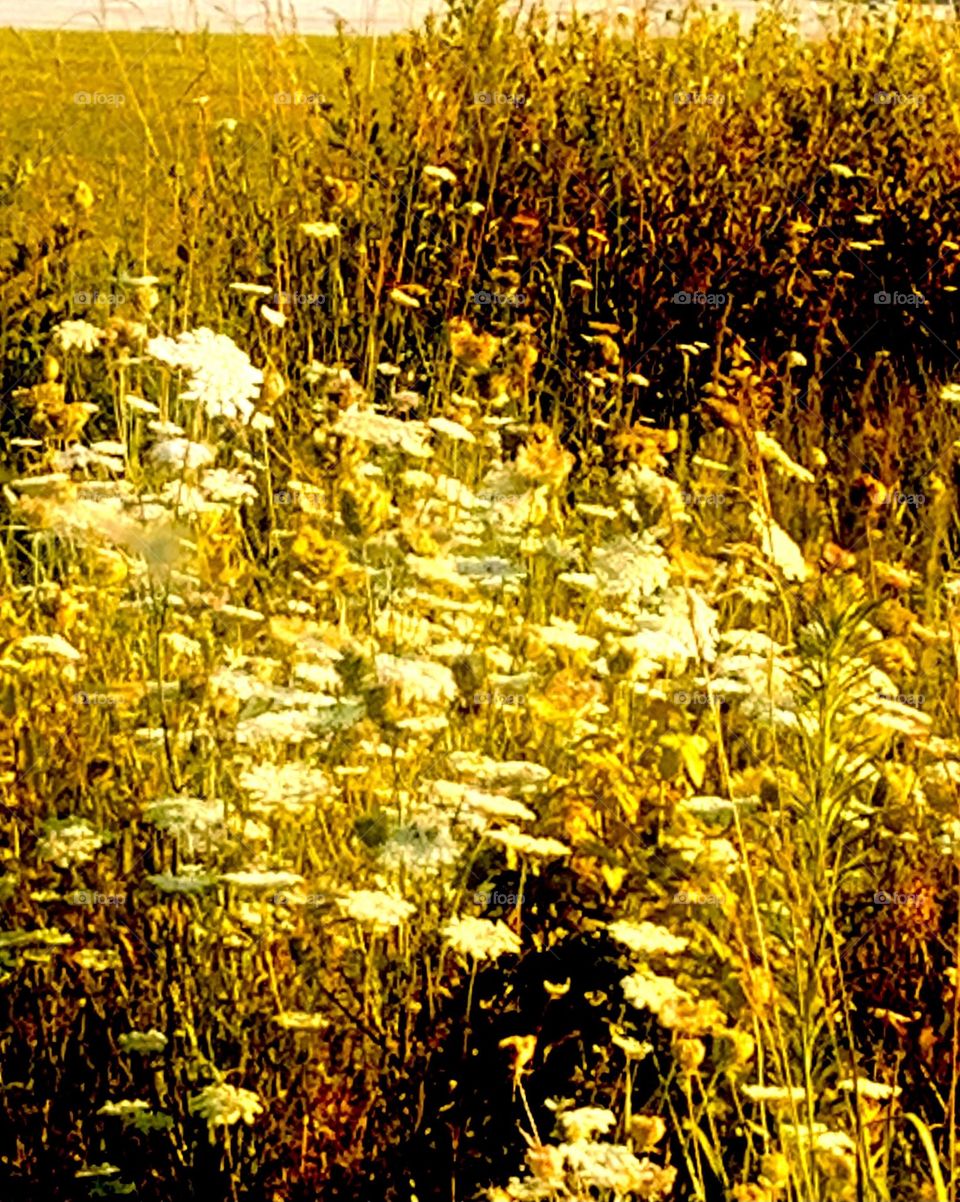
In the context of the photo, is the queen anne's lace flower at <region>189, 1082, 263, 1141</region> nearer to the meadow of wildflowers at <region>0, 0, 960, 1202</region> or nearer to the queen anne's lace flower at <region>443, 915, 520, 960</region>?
the meadow of wildflowers at <region>0, 0, 960, 1202</region>

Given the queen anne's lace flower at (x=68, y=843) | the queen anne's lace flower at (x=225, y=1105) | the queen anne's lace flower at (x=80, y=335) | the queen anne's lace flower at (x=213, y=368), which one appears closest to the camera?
the queen anne's lace flower at (x=225, y=1105)

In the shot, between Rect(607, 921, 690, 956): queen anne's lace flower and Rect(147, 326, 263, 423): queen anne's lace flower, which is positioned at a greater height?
Rect(147, 326, 263, 423): queen anne's lace flower

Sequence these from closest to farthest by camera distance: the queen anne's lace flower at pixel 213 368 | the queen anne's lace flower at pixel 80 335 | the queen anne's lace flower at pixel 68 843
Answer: the queen anne's lace flower at pixel 68 843 < the queen anne's lace flower at pixel 213 368 < the queen anne's lace flower at pixel 80 335

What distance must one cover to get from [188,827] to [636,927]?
597 mm

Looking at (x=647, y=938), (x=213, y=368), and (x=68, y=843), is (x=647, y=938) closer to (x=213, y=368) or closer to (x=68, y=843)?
(x=68, y=843)

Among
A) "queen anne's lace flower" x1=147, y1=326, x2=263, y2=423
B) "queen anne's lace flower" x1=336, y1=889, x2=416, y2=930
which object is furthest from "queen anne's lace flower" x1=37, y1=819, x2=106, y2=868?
"queen anne's lace flower" x1=147, y1=326, x2=263, y2=423

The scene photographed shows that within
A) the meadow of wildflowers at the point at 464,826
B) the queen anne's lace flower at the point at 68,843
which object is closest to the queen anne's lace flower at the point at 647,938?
the meadow of wildflowers at the point at 464,826

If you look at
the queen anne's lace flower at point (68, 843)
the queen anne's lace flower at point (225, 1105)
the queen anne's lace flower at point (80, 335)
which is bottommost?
the queen anne's lace flower at point (225, 1105)

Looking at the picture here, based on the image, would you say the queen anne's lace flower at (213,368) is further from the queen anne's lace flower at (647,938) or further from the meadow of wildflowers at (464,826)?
the queen anne's lace flower at (647,938)

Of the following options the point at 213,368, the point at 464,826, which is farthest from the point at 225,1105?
the point at 213,368

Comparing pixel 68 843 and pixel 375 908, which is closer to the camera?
pixel 375 908

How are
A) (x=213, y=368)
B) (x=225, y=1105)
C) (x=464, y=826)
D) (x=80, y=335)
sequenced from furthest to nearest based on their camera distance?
(x=80, y=335) → (x=213, y=368) → (x=464, y=826) → (x=225, y=1105)

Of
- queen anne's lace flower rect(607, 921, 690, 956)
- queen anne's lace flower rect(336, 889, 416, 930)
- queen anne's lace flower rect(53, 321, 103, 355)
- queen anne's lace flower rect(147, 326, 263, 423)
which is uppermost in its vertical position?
queen anne's lace flower rect(147, 326, 263, 423)

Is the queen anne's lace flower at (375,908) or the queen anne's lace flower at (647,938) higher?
the queen anne's lace flower at (375,908)
